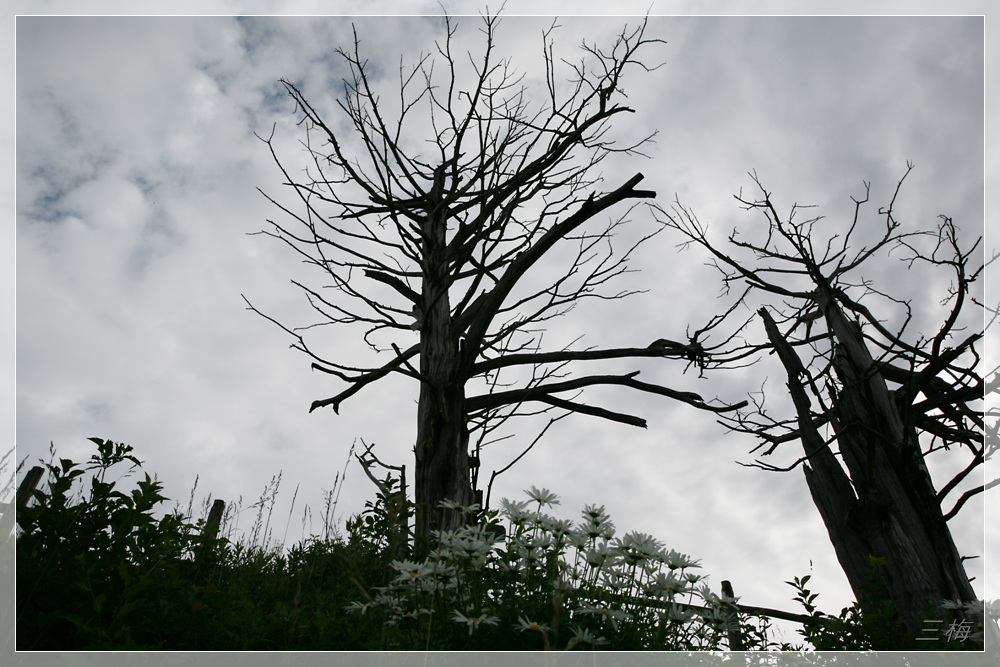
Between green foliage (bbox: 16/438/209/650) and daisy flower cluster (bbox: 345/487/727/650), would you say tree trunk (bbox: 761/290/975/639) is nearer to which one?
daisy flower cluster (bbox: 345/487/727/650)

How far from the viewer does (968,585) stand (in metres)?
4.89

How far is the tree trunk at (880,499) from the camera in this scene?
479cm

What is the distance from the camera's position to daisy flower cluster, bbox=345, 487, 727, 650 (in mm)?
2332

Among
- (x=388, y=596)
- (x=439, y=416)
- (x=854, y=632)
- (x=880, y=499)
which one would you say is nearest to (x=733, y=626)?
(x=854, y=632)

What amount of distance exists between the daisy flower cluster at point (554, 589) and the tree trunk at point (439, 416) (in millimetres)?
1386

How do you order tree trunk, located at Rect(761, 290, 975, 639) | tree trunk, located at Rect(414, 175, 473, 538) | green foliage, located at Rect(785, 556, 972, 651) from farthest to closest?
tree trunk, located at Rect(761, 290, 975, 639)
tree trunk, located at Rect(414, 175, 473, 538)
green foliage, located at Rect(785, 556, 972, 651)

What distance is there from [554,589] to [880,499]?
406 centimetres

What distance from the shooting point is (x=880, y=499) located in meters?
5.08

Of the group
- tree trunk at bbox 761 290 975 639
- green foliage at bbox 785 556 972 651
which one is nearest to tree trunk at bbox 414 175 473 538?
green foliage at bbox 785 556 972 651

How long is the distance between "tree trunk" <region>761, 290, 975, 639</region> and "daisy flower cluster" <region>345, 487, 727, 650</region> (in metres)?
2.91

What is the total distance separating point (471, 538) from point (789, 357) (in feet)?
16.3

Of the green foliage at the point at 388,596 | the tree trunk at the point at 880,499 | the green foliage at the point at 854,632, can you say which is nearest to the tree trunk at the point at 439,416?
the green foliage at the point at 388,596

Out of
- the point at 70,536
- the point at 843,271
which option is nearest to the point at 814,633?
the point at 70,536

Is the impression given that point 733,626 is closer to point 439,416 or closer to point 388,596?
point 388,596
